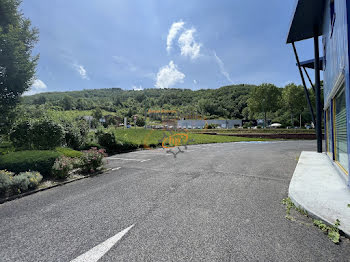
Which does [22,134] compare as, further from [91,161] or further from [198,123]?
[198,123]

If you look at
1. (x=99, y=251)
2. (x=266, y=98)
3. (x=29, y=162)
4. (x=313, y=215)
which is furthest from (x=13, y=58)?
(x=266, y=98)

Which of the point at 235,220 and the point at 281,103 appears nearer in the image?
the point at 235,220

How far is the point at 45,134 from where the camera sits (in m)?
8.11

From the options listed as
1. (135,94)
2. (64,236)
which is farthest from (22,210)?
(135,94)

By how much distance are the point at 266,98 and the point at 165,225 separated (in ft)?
137

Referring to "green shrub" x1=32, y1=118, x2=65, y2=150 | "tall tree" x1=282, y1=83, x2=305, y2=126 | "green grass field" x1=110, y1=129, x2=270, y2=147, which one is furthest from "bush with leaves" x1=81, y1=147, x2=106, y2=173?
"tall tree" x1=282, y1=83, x2=305, y2=126

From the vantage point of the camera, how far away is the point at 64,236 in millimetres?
2781

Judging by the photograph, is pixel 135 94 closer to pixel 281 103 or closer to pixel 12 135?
pixel 281 103

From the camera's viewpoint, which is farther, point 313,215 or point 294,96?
point 294,96

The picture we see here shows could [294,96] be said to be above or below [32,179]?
above

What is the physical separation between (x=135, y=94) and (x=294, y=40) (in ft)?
323

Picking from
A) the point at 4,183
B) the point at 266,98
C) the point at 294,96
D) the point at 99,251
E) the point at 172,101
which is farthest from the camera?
the point at 172,101

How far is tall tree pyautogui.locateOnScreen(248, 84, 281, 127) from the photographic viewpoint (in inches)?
1527

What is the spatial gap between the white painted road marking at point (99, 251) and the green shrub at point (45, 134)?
725 cm
